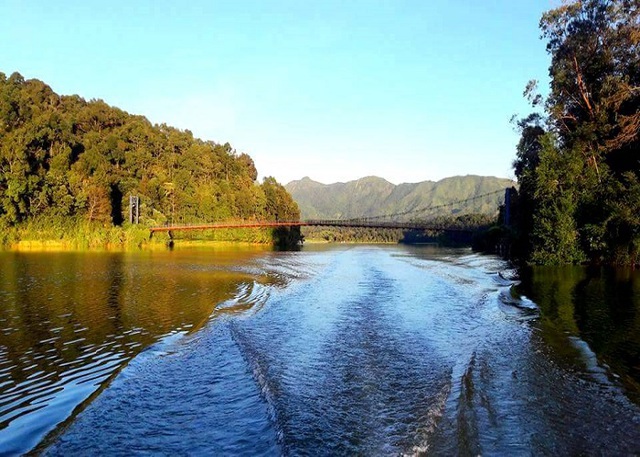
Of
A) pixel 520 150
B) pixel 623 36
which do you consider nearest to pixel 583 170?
pixel 623 36

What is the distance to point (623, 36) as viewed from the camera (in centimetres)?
2948

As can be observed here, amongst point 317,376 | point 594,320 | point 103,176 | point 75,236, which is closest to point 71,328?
point 317,376

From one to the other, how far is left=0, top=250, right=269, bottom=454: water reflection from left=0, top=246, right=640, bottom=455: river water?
0.16 feet

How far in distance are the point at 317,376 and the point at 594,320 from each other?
31.3ft

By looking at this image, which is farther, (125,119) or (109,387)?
(125,119)

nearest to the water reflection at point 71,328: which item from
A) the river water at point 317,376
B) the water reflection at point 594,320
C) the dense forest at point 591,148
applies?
the river water at point 317,376

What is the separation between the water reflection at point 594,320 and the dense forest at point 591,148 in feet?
20.9

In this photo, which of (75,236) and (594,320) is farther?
(75,236)

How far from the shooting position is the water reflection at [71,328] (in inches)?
260

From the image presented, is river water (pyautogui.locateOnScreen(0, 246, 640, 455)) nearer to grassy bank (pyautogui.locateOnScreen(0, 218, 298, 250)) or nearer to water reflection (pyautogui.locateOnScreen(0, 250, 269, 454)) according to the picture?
water reflection (pyautogui.locateOnScreen(0, 250, 269, 454))

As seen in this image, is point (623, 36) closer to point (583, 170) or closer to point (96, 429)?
point (583, 170)

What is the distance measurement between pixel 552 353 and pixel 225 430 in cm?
749

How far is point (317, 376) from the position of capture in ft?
27.2

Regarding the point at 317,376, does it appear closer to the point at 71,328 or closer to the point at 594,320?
the point at 71,328
